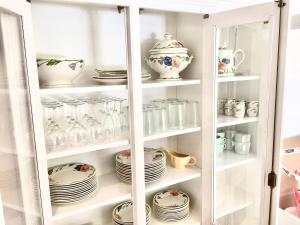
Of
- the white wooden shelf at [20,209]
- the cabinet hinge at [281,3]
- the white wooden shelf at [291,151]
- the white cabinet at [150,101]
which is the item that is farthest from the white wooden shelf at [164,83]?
the white wooden shelf at [291,151]


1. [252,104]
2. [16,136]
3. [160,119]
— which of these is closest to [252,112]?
[252,104]

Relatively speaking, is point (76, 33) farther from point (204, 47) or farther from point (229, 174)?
point (229, 174)

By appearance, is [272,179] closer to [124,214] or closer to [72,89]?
[124,214]

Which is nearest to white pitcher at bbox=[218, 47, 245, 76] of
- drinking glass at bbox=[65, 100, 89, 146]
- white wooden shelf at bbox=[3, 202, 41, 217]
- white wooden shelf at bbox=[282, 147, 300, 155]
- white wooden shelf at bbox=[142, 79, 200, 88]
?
white wooden shelf at bbox=[142, 79, 200, 88]

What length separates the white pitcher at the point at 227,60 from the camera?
1363mm

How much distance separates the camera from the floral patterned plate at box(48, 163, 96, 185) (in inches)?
46.8

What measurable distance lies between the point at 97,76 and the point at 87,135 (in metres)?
0.27

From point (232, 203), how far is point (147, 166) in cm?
60

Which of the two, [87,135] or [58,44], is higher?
[58,44]

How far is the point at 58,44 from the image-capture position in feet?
4.04

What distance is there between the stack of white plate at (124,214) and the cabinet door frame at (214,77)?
328 millimetres

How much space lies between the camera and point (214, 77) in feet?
4.33

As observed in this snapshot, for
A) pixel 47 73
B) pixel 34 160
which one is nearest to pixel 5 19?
pixel 47 73

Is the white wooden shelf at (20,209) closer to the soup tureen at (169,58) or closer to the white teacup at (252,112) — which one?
the soup tureen at (169,58)
